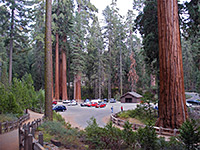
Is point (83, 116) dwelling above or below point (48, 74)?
below

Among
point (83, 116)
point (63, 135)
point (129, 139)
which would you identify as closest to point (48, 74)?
point (63, 135)

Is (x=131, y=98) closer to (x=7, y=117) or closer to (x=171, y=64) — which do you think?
(x=7, y=117)

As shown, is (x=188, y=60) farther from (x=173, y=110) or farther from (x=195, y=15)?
(x=173, y=110)

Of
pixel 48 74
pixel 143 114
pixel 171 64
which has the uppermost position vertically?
pixel 171 64

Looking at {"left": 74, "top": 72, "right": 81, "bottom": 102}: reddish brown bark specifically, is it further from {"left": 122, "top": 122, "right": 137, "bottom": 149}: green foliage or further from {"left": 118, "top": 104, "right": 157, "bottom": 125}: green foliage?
{"left": 122, "top": 122, "right": 137, "bottom": 149}: green foliage

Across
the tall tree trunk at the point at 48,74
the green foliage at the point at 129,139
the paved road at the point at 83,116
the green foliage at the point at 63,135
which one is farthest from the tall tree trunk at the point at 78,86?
the green foliage at the point at 129,139

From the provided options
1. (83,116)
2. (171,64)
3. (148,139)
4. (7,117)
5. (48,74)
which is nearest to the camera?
(148,139)

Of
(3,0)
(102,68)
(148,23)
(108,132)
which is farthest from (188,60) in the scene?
(108,132)

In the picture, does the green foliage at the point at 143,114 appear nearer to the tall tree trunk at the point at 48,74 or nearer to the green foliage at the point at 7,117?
the tall tree trunk at the point at 48,74

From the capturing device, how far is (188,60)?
7038cm

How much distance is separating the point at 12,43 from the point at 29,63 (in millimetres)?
38058

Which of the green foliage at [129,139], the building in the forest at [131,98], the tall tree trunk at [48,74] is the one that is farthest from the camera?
the building in the forest at [131,98]

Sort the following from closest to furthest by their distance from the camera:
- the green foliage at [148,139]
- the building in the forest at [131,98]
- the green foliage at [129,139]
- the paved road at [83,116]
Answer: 1. the green foliage at [148,139]
2. the green foliage at [129,139]
3. the paved road at [83,116]
4. the building in the forest at [131,98]

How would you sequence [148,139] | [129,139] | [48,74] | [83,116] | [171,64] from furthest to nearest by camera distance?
[83,116] → [48,74] → [171,64] → [129,139] → [148,139]
